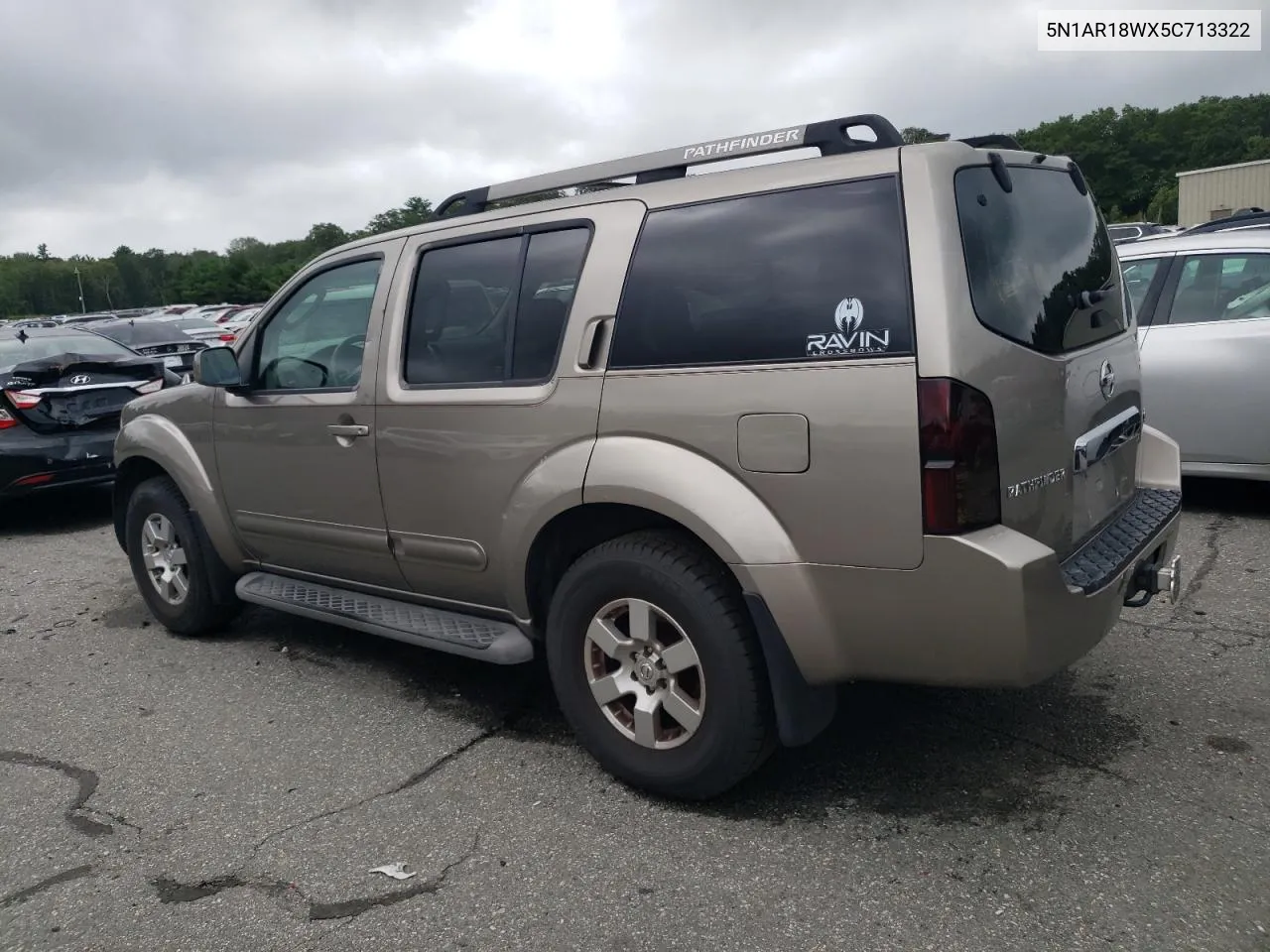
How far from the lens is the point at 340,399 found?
411cm

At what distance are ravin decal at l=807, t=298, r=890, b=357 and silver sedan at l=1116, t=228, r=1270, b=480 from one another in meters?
3.96

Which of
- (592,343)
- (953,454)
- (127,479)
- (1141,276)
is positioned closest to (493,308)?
(592,343)

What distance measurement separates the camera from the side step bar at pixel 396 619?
3637 mm

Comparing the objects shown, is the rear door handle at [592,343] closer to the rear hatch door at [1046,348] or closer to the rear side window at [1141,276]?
the rear hatch door at [1046,348]

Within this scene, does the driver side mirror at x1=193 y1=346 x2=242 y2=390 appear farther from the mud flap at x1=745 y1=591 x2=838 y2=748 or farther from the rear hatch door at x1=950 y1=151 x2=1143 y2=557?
the rear hatch door at x1=950 y1=151 x2=1143 y2=557

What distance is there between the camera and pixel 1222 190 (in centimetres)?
3822

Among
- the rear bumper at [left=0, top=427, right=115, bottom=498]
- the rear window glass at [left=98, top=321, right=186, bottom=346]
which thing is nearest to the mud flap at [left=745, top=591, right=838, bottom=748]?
the rear bumper at [left=0, top=427, right=115, bottom=498]

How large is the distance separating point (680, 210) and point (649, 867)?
1955 mm

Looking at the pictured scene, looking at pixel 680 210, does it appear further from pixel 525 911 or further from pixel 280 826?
pixel 280 826

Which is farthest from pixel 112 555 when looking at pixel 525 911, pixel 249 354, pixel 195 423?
pixel 525 911

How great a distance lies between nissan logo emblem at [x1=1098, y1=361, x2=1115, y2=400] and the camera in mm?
3207

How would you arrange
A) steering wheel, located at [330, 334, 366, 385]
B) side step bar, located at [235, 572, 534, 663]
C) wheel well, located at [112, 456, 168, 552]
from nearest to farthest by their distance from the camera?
side step bar, located at [235, 572, 534, 663]
steering wheel, located at [330, 334, 366, 385]
wheel well, located at [112, 456, 168, 552]

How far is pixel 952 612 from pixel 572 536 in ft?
4.37

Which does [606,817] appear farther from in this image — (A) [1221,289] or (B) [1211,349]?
(A) [1221,289]
